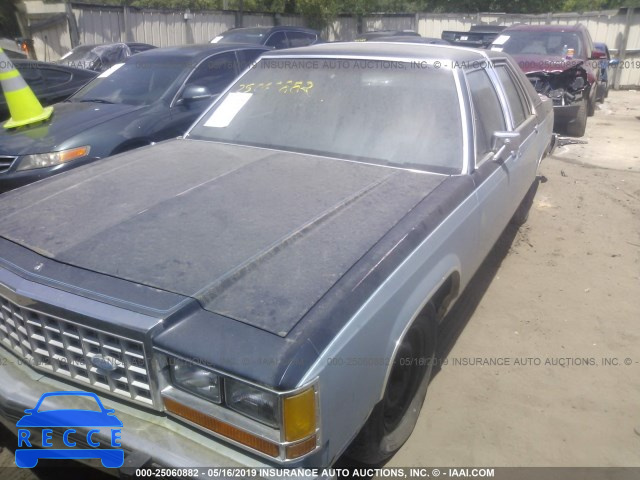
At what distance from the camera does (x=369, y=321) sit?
1944 millimetres

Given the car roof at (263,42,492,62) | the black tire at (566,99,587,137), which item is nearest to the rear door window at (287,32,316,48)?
the black tire at (566,99,587,137)

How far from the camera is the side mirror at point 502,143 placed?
10.3ft

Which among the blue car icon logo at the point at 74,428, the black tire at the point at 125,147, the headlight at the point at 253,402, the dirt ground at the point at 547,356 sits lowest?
the dirt ground at the point at 547,356

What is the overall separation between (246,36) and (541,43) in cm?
543

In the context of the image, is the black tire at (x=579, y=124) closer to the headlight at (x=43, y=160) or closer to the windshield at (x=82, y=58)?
the headlight at (x=43, y=160)

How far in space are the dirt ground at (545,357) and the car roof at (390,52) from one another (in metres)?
1.72

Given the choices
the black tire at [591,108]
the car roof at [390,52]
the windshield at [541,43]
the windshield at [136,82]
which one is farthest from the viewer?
the black tire at [591,108]

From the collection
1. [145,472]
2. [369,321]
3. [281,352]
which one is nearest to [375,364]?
[369,321]

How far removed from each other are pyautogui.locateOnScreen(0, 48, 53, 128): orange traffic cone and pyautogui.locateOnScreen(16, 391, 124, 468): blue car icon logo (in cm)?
428

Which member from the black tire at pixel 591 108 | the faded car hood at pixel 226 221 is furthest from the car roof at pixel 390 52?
the black tire at pixel 591 108

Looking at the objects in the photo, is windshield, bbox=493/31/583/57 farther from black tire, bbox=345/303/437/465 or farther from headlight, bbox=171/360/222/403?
headlight, bbox=171/360/222/403

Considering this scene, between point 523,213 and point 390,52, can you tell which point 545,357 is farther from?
point 523,213

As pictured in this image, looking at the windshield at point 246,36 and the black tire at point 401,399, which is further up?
the windshield at point 246,36

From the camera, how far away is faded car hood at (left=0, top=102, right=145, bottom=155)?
495 cm
